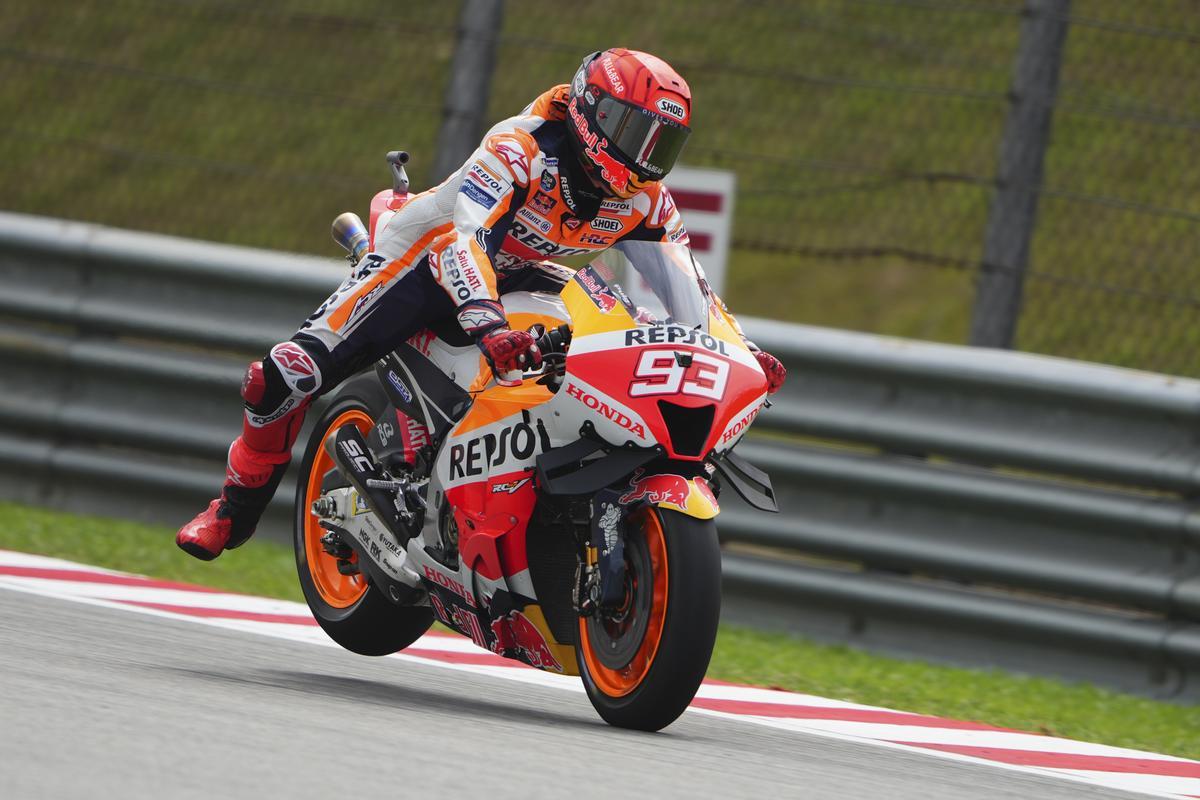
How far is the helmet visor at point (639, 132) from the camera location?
5426 mm

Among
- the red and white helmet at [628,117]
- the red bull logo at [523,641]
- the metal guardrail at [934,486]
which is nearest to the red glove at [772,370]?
the red and white helmet at [628,117]

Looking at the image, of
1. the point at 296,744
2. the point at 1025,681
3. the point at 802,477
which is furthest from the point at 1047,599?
the point at 296,744

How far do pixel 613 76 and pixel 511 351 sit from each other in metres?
0.90

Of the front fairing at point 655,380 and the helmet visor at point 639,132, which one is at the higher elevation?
the helmet visor at point 639,132

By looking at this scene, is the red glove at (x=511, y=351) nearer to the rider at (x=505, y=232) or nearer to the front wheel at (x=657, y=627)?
the rider at (x=505, y=232)

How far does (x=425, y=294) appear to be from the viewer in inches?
234

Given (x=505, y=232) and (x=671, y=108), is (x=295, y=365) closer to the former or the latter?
(x=505, y=232)

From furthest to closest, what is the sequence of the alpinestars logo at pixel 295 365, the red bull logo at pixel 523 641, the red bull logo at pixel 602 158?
the alpinestars logo at pixel 295 365, the red bull logo at pixel 602 158, the red bull logo at pixel 523 641

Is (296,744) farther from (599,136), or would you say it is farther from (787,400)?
(787,400)

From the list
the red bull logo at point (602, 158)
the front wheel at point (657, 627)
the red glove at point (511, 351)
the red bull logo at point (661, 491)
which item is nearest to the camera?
the front wheel at point (657, 627)

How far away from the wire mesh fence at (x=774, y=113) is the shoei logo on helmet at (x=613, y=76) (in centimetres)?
277

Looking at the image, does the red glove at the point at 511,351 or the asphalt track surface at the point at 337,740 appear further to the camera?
the red glove at the point at 511,351

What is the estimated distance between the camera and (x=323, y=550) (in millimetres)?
6410

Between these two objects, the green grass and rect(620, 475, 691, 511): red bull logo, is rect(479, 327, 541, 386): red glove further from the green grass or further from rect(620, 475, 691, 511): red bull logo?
the green grass
